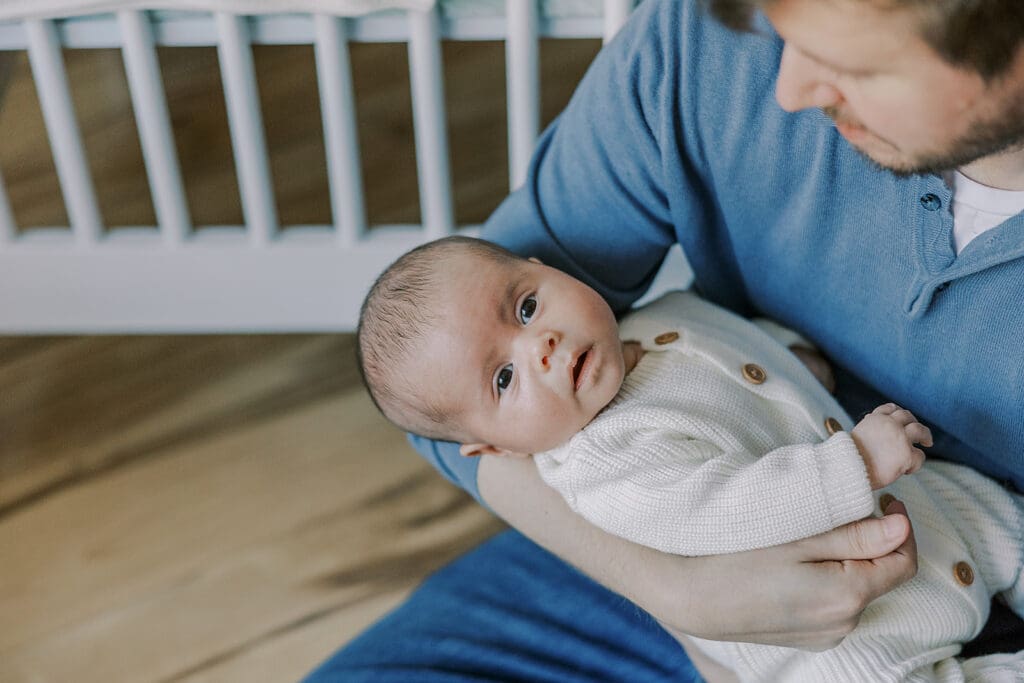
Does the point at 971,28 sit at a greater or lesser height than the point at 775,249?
greater

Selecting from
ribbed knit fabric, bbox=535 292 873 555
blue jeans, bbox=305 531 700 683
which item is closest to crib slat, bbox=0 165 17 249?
blue jeans, bbox=305 531 700 683

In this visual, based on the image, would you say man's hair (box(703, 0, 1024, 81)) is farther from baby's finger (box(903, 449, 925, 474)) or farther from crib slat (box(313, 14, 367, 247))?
crib slat (box(313, 14, 367, 247))

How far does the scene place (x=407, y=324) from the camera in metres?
0.98

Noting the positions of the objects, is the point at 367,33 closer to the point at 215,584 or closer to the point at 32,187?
the point at 215,584

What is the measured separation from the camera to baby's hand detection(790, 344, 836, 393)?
3.57ft

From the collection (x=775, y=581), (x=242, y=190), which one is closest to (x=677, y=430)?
(x=775, y=581)

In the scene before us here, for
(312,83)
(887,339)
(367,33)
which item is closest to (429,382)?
(887,339)

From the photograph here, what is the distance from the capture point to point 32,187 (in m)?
2.08

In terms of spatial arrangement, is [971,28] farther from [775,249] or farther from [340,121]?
[340,121]

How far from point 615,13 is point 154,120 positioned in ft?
1.92

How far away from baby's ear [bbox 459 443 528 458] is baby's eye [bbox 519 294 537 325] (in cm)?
12

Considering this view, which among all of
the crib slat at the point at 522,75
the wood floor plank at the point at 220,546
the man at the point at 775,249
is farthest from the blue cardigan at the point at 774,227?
the wood floor plank at the point at 220,546

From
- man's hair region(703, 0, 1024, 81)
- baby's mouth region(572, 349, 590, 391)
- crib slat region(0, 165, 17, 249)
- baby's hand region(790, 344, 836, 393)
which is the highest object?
man's hair region(703, 0, 1024, 81)

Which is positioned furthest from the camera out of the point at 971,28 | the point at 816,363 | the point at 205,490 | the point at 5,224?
the point at 205,490
